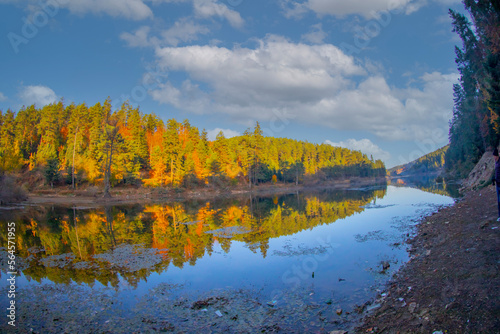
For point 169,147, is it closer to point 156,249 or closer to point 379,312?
point 156,249

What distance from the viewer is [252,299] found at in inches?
321

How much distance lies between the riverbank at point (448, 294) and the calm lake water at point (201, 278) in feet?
2.91

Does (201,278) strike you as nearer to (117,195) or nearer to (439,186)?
(117,195)

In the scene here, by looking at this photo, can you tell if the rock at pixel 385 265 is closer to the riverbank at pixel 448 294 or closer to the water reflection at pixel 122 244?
the riverbank at pixel 448 294

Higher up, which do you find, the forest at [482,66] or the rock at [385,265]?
the forest at [482,66]

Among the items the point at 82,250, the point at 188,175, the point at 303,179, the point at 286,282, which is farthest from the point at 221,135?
the point at 286,282

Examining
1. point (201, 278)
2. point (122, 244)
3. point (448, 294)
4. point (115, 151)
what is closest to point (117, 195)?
point (115, 151)

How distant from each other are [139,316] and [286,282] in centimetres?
500

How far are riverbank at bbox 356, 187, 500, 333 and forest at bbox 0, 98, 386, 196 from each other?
158ft

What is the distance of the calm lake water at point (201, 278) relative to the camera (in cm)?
686

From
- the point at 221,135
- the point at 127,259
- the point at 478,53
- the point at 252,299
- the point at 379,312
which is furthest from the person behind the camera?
the point at 221,135

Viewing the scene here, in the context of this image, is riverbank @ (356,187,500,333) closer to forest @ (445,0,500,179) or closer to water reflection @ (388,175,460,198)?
forest @ (445,0,500,179)

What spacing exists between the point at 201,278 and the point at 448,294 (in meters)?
7.82

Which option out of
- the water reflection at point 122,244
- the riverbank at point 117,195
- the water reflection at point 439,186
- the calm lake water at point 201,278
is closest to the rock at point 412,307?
the calm lake water at point 201,278
